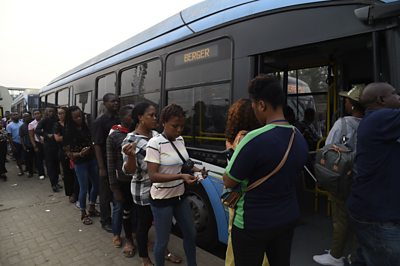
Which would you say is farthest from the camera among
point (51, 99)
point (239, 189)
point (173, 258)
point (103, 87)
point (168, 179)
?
point (51, 99)

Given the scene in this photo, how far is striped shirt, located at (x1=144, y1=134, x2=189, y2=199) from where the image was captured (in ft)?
7.76

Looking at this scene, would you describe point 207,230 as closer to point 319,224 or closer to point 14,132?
point 319,224

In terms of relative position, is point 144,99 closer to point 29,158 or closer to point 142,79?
point 142,79

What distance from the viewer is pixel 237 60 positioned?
3092 millimetres

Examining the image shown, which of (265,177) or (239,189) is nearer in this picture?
(265,177)

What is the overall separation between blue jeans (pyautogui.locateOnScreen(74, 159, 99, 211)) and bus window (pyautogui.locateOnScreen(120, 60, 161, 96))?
1.40 metres

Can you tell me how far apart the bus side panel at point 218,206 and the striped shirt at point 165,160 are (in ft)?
2.90

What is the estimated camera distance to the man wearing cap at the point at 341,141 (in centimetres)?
267

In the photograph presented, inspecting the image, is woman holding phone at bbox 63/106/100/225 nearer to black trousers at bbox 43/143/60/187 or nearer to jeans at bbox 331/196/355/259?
black trousers at bbox 43/143/60/187

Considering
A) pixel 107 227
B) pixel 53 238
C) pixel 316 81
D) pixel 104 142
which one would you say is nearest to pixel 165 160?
pixel 104 142

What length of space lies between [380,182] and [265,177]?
0.87 metres

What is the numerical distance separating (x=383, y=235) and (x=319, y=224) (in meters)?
2.19

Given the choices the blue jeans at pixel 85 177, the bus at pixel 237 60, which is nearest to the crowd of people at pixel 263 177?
the bus at pixel 237 60

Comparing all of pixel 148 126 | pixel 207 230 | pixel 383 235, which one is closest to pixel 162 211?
pixel 148 126
